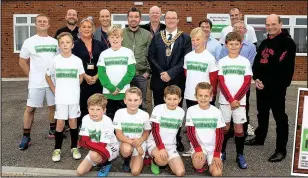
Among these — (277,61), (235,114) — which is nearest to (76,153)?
(235,114)

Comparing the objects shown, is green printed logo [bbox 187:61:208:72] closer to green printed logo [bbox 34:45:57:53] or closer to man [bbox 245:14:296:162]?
man [bbox 245:14:296:162]

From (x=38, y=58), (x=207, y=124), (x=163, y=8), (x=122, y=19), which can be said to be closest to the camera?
(x=207, y=124)

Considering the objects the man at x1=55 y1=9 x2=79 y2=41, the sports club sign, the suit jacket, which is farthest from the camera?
the sports club sign

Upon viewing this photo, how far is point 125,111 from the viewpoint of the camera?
542cm

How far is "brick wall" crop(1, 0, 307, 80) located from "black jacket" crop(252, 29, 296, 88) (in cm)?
1024

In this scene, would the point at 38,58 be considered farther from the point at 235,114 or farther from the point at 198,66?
the point at 235,114

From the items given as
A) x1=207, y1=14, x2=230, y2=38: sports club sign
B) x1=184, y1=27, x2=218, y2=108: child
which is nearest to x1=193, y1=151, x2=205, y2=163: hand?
x1=184, y1=27, x2=218, y2=108: child

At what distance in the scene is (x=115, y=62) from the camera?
19.5 feet

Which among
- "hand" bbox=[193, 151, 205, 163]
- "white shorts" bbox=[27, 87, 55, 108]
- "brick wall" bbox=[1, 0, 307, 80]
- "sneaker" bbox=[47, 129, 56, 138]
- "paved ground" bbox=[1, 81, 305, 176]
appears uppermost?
"brick wall" bbox=[1, 0, 307, 80]

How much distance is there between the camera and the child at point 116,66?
589 centimetres

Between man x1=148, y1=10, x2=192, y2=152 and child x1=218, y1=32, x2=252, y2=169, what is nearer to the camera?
child x1=218, y1=32, x2=252, y2=169

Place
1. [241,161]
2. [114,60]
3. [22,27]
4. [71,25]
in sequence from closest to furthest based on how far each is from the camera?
[241,161]
[114,60]
[71,25]
[22,27]

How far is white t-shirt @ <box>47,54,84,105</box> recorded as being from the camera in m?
5.69

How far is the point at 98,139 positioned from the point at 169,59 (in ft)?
5.65
